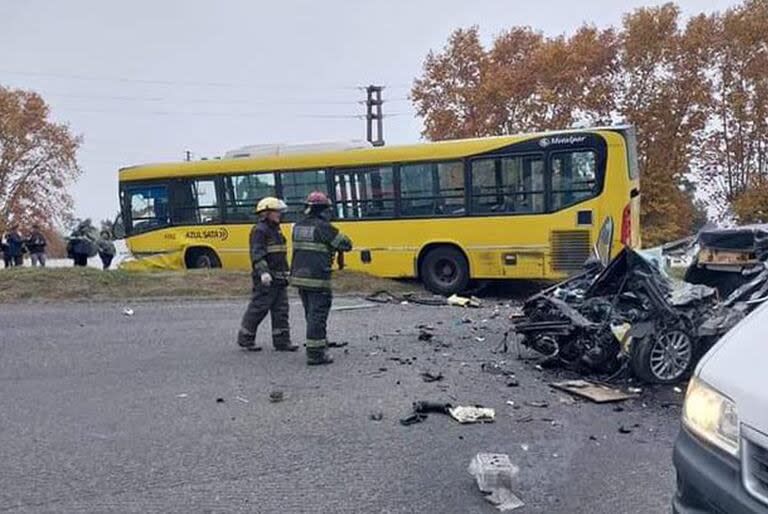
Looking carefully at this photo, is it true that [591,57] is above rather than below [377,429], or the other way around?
above

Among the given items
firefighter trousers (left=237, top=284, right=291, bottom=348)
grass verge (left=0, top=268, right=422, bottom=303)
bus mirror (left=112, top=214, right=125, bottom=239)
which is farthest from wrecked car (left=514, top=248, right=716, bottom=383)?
bus mirror (left=112, top=214, right=125, bottom=239)

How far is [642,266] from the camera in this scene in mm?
6637

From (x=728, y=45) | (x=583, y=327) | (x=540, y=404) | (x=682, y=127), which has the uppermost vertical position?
(x=728, y=45)

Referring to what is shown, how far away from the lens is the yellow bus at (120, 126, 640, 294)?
11.8m

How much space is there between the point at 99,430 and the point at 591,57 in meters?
25.3

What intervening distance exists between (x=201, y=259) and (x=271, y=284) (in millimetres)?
7999

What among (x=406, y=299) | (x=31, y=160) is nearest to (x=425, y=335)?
(x=406, y=299)

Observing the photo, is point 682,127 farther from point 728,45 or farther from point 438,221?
point 438,221

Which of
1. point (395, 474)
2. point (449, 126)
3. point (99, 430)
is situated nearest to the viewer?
point (395, 474)

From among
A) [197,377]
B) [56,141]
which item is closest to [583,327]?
[197,377]

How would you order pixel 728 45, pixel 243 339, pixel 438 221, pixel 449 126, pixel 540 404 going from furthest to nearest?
pixel 449 126, pixel 728 45, pixel 438 221, pixel 243 339, pixel 540 404

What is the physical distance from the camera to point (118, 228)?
16.0 metres

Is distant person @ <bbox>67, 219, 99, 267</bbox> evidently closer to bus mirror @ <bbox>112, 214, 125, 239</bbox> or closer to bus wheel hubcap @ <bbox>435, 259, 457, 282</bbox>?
bus mirror @ <bbox>112, 214, 125, 239</bbox>

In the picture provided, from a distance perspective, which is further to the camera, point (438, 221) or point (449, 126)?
point (449, 126)
